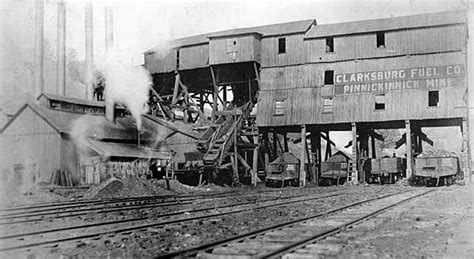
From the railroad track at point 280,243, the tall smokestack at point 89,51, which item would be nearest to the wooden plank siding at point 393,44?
the tall smokestack at point 89,51

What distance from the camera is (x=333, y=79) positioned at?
3394 cm

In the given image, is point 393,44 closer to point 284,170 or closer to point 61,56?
point 284,170

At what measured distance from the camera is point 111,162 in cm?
2962

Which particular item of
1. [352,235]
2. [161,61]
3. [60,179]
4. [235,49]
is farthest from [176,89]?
[352,235]

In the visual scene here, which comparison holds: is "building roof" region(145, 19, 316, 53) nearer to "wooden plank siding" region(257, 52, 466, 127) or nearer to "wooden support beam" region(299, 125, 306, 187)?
"wooden plank siding" region(257, 52, 466, 127)

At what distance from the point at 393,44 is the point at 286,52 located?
271 inches

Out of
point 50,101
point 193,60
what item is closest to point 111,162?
point 50,101

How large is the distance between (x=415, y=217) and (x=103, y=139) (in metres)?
22.9

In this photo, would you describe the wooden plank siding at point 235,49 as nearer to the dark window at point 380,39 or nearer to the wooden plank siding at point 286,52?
the wooden plank siding at point 286,52

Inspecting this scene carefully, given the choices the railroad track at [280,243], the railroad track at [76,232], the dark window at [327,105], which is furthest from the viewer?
the dark window at [327,105]

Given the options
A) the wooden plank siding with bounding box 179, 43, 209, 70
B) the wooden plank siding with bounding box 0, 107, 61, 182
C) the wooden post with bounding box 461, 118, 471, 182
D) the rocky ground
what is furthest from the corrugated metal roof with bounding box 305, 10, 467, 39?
the rocky ground

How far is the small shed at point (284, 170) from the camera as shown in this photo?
117 feet

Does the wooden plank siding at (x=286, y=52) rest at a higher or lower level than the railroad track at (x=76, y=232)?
higher

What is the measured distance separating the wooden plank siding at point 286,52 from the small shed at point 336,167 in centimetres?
719
